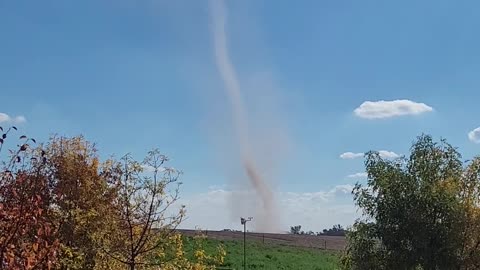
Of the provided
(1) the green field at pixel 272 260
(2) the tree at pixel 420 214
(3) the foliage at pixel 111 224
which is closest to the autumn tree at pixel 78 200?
(3) the foliage at pixel 111 224

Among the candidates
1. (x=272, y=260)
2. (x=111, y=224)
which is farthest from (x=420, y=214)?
(x=272, y=260)

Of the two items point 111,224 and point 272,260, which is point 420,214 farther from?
point 272,260

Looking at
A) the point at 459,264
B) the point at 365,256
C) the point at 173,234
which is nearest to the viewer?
the point at 173,234

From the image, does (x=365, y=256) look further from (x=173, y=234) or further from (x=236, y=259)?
(x=236, y=259)

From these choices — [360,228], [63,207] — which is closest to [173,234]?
[63,207]

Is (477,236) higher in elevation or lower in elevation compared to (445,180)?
lower

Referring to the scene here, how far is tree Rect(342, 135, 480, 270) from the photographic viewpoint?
1491 centimetres

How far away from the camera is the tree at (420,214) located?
48.9ft

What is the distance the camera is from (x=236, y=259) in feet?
150

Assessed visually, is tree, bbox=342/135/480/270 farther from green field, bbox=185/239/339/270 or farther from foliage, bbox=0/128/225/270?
green field, bbox=185/239/339/270

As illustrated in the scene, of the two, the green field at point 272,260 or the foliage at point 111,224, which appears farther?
the green field at point 272,260

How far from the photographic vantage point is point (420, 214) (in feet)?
49.5

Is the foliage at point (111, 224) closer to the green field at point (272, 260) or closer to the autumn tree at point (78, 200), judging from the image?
the autumn tree at point (78, 200)

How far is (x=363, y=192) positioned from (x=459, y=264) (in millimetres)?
2789
